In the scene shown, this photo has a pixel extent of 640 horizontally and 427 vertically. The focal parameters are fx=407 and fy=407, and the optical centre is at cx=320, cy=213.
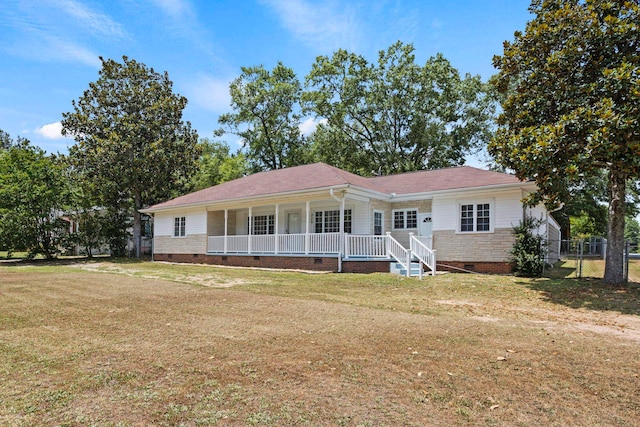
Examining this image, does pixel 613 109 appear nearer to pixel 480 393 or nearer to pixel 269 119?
pixel 480 393

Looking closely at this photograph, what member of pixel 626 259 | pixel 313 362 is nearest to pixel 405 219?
pixel 626 259

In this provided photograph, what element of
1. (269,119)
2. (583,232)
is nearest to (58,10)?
(269,119)

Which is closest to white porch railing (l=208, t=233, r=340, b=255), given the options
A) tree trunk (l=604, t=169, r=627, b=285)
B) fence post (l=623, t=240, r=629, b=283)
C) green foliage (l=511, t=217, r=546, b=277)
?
green foliage (l=511, t=217, r=546, b=277)

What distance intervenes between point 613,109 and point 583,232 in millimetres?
45096

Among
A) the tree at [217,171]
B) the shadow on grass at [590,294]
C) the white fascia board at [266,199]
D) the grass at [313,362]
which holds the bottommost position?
the shadow on grass at [590,294]

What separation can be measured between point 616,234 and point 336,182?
30.9ft

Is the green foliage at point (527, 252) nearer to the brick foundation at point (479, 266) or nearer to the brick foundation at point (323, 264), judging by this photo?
the brick foundation at point (479, 266)

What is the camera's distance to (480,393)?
367 cm

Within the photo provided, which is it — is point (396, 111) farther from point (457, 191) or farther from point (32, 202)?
point (32, 202)

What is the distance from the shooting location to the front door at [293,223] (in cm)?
2048

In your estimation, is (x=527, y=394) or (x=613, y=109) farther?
(x=613, y=109)

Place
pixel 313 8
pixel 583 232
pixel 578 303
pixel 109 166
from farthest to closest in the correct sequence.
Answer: pixel 583 232 < pixel 109 166 < pixel 313 8 < pixel 578 303

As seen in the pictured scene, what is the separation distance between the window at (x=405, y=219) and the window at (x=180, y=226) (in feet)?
40.4

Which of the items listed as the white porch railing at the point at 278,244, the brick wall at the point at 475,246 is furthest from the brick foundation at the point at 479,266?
the white porch railing at the point at 278,244
